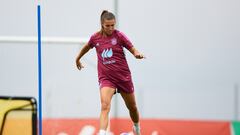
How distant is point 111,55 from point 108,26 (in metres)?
0.33

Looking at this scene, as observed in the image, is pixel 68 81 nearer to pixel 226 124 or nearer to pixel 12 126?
pixel 226 124

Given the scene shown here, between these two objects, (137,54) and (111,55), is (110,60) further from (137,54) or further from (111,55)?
(137,54)

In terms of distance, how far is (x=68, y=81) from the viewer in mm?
11453

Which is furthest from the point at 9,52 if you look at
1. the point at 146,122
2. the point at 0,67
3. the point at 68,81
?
the point at 146,122

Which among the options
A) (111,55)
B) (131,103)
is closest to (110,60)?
(111,55)

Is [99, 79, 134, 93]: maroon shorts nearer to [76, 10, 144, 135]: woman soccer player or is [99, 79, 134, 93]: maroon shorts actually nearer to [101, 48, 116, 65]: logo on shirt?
[76, 10, 144, 135]: woman soccer player

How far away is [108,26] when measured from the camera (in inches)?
301

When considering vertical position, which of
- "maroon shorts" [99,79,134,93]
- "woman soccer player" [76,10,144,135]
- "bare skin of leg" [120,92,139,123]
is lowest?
"bare skin of leg" [120,92,139,123]

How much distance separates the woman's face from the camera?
761 centimetres

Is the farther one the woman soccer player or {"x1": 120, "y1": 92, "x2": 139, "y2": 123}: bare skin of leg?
{"x1": 120, "y1": 92, "x2": 139, "y2": 123}: bare skin of leg

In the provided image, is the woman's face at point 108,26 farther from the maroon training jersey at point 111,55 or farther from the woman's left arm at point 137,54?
the woman's left arm at point 137,54

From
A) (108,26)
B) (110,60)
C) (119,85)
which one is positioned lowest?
(119,85)

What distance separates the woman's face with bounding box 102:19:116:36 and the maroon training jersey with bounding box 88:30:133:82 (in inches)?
2.6

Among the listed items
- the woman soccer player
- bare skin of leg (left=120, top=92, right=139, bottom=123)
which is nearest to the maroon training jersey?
the woman soccer player
